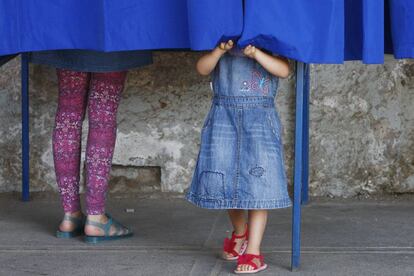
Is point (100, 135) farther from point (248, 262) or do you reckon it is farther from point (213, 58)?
point (248, 262)

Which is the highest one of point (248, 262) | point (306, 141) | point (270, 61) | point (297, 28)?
point (297, 28)

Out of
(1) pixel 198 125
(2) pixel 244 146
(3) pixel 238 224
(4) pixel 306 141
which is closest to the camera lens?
(2) pixel 244 146

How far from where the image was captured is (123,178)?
471 cm

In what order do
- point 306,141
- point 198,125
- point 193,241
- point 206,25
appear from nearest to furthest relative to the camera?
point 206,25
point 193,241
point 306,141
point 198,125

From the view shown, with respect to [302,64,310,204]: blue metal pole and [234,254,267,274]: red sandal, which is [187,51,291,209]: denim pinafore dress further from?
[302,64,310,204]: blue metal pole

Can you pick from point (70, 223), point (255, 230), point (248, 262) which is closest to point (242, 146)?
point (255, 230)

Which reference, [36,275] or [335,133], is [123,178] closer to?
[335,133]

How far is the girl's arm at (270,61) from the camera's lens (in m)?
3.05

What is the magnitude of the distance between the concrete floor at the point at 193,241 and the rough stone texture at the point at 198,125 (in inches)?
5.2

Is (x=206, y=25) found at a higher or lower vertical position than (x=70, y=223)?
higher

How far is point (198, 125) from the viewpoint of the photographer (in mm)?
4652

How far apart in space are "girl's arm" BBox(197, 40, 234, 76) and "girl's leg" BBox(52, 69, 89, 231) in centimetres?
65

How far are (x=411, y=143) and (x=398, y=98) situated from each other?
243mm

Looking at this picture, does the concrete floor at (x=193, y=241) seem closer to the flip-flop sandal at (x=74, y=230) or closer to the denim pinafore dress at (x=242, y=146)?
the flip-flop sandal at (x=74, y=230)
